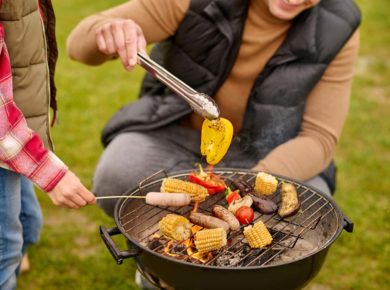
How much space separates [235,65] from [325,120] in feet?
1.48

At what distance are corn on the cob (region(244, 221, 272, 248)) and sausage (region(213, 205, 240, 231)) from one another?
0.07m

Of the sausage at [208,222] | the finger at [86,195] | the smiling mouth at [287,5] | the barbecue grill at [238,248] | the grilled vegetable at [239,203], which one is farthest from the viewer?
the smiling mouth at [287,5]

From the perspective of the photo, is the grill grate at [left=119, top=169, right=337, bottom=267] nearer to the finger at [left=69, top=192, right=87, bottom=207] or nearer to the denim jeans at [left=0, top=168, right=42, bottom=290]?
the finger at [left=69, top=192, right=87, bottom=207]

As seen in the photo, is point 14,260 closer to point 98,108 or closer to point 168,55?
point 168,55

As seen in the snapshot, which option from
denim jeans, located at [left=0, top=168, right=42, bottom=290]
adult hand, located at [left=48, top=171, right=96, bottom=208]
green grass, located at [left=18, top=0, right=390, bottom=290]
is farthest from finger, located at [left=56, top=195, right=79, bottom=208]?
green grass, located at [left=18, top=0, right=390, bottom=290]

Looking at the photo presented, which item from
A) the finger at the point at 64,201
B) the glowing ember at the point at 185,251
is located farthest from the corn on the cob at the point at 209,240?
the finger at the point at 64,201

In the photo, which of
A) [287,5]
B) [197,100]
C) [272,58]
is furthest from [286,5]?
[197,100]

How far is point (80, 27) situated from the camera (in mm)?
2760

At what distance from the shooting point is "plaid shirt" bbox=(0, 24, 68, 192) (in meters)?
1.87

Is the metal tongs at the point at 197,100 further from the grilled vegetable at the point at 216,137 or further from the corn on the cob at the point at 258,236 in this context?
the corn on the cob at the point at 258,236

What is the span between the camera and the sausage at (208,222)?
207cm

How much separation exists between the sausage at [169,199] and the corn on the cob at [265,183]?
30 cm

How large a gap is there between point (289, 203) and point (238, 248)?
269 millimetres

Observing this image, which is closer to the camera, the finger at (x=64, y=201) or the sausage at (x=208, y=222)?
the finger at (x=64, y=201)
